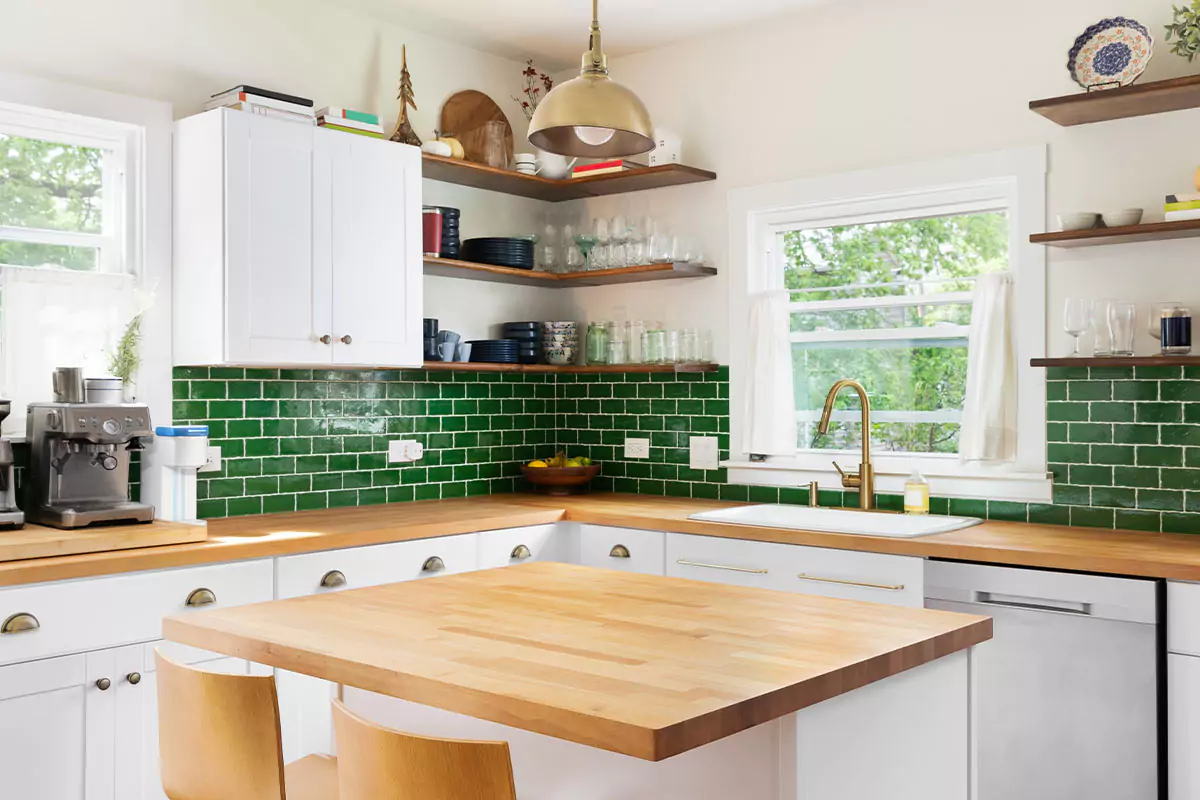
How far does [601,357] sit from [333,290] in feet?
4.61

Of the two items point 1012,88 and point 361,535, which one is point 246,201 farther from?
point 1012,88

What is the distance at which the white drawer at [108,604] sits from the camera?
2736 mm

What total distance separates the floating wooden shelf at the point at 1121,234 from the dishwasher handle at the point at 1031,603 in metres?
1.16

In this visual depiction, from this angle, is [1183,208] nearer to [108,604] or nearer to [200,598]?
[200,598]

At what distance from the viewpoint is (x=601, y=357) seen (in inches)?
191

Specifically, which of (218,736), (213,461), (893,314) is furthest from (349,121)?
(218,736)

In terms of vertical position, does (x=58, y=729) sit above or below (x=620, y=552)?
below

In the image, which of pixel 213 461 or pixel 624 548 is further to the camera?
pixel 624 548

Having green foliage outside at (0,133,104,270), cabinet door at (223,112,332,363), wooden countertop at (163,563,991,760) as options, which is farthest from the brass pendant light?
green foliage outside at (0,133,104,270)

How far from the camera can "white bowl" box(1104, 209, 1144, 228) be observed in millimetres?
3371

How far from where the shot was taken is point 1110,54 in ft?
11.3

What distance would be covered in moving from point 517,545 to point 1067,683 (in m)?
1.92

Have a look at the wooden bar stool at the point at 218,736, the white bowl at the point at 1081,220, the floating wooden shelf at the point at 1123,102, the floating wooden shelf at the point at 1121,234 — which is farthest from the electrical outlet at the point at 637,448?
the wooden bar stool at the point at 218,736

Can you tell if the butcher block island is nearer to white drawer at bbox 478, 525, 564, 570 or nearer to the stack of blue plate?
white drawer at bbox 478, 525, 564, 570
